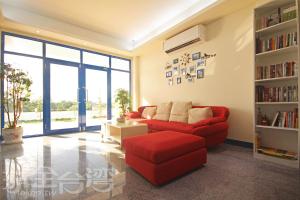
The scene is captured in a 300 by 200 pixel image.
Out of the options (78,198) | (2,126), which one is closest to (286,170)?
(78,198)

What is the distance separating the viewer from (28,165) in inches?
90.0

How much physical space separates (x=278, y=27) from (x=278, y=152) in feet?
6.27

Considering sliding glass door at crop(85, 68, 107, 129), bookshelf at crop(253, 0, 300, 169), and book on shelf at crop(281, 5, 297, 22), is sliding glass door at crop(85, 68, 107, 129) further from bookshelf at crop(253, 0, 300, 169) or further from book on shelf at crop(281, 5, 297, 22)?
book on shelf at crop(281, 5, 297, 22)

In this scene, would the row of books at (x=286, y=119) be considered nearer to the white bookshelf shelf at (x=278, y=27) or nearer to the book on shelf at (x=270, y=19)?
the white bookshelf shelf at (x=278, y=27)

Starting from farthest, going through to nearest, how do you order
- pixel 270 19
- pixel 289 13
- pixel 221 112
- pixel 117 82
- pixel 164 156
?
pixel 117 82, pixel 221 112, pixel 270 19, pixel 289 13, pixel 164 156

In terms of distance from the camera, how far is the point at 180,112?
12.4ft

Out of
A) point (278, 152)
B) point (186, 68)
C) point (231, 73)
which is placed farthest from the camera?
point (186, 68)

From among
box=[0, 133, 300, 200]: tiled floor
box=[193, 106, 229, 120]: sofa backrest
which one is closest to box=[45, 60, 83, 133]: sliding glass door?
box=[0, 133, 300, 200]: tiled floor

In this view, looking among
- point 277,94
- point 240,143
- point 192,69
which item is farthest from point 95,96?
point 277,94

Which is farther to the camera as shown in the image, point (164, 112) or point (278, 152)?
point (164, 112)

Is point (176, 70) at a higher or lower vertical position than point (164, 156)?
higher

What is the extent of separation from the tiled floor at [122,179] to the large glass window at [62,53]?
2.89 metres

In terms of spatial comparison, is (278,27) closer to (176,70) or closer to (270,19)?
(270,19)

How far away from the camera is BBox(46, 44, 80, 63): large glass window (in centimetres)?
448
